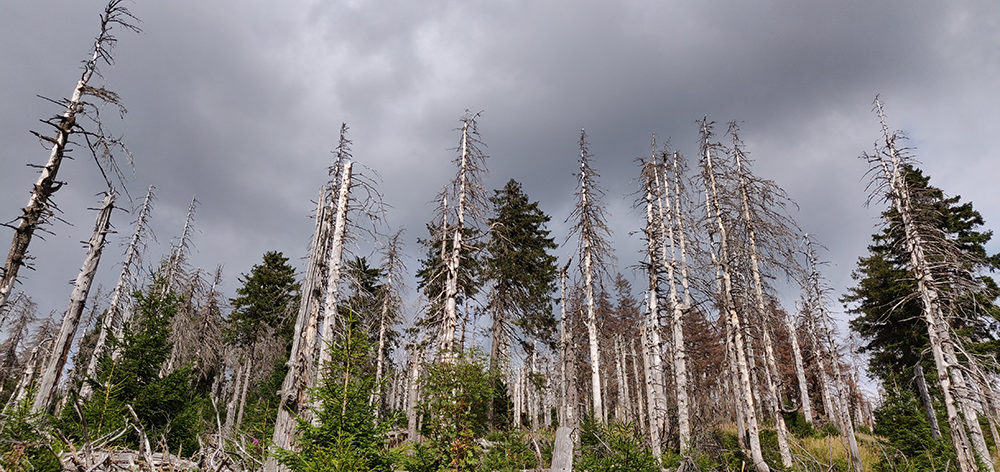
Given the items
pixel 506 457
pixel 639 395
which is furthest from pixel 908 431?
pixel 506 457

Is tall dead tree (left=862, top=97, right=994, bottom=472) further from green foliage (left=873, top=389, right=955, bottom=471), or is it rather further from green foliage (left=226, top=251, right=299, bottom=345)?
green foliage (left=226, top=251, right=299, bottom=345)

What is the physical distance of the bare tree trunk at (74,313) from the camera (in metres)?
7.97

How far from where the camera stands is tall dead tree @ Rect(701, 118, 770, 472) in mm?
11875

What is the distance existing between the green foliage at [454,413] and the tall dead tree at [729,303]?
25.8 feet

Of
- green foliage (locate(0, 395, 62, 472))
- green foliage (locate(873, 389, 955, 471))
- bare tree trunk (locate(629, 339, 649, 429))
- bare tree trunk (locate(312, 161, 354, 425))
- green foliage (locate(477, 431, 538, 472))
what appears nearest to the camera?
green foliage (locate(0, 395, 62, 472))

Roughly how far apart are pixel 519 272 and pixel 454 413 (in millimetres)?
12787

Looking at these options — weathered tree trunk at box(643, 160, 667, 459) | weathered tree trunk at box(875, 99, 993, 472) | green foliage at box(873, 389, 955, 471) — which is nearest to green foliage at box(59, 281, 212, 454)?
weathered tree trunk at box(643, 160, 667, 459)

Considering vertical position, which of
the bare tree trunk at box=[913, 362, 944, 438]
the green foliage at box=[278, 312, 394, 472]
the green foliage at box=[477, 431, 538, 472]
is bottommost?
the green foliage at box=[477, 431, 538, 472]

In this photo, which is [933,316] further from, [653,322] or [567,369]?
[567,369]

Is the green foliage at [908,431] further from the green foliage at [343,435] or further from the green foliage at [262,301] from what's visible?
the green foliage at [262,301]

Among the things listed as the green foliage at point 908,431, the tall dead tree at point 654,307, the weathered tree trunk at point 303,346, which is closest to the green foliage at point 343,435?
the weathered tree trunk at point 303,346

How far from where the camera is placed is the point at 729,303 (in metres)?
13.1

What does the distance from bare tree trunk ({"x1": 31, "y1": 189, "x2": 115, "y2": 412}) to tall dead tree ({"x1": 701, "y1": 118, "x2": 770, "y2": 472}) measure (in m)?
15.3

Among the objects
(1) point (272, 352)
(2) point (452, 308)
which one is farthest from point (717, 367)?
(1) point (272, 352)
